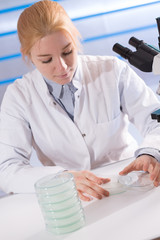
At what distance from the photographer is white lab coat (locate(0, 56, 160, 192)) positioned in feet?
5.96

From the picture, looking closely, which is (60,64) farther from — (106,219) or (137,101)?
(106,219)

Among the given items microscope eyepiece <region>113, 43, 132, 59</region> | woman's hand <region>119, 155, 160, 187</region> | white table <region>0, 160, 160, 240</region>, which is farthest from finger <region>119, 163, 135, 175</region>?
microscope eyepiece <region>113, 43, 132, 59</region>

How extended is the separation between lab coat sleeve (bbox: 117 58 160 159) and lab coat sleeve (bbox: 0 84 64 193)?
48cm

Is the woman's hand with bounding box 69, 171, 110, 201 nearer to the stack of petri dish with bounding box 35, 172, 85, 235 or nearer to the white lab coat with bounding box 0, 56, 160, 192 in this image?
the stack of petri dish with bounding box 35, 172, 85, 235

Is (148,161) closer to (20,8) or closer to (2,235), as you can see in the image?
(2,235)

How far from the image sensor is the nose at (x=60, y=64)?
1.64 meters

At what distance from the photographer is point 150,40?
14.0ft

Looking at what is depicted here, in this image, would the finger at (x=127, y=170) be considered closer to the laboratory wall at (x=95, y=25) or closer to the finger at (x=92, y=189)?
the finger at (x=92, y=189)

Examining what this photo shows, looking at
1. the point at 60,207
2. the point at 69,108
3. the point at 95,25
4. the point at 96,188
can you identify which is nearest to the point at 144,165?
the point at 96,188

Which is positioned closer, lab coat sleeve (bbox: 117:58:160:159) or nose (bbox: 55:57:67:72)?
nose (bbox: 55:57:67:72)

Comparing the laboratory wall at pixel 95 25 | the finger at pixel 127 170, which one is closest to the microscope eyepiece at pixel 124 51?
the finger at pixel 127 170

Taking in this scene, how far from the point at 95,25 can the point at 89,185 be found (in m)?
3.00

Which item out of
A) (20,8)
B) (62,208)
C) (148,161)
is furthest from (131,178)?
(20,8)

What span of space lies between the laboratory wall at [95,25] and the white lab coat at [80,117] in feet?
6.98
